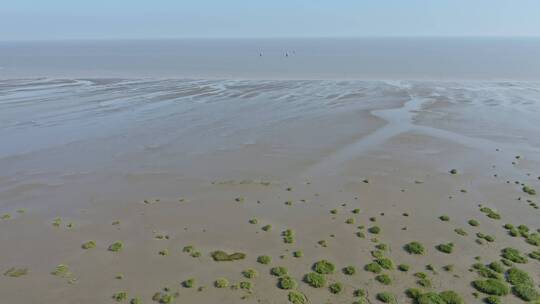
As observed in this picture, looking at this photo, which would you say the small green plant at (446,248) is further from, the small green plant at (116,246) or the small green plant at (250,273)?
the small green plant at (116,246)

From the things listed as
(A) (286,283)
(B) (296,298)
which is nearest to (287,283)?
(A) (286,283)

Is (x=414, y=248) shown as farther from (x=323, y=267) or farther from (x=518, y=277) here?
(x=323, y=267)

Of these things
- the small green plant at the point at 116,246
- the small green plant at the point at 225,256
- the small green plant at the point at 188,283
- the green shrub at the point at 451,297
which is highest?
the small green plant at the point at 116,246

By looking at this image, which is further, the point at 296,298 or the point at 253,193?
the point at 253,193

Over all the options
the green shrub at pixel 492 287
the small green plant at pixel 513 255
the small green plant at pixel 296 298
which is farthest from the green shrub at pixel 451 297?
the small green plant at pixel 296 298

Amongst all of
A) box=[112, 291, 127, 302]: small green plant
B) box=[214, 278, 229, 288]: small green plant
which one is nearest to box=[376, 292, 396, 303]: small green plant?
box=[214, 278, 229, 288]: small green plant

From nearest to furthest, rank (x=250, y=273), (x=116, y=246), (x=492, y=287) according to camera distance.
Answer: (x=492, y=287) → (x=250, y=273) → (x=116, y=246)

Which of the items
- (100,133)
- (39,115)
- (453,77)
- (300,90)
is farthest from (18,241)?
(453,77)
